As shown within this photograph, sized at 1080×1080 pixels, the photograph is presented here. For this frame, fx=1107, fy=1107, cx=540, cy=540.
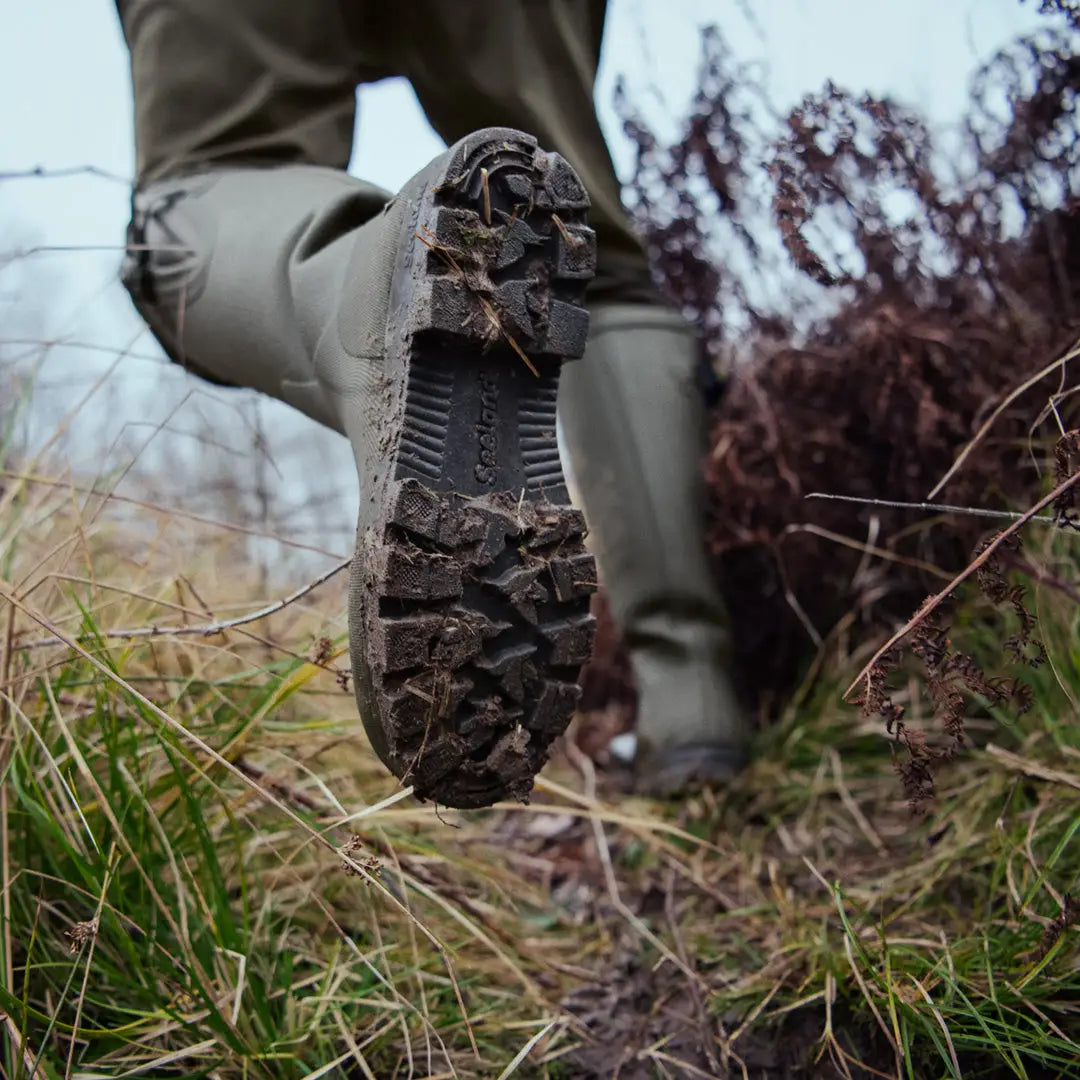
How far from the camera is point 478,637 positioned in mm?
1068

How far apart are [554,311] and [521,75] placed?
0.66 m

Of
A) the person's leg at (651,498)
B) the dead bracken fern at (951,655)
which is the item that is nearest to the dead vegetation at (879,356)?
the person's leg at (651,498)

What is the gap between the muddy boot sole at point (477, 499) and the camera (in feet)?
3.41

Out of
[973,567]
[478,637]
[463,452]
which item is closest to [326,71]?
[463,452]

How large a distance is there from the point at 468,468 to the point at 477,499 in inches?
1.3

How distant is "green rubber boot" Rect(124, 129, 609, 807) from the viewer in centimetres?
104

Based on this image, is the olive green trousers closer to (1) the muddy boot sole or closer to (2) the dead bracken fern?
(1) the muddy boot sole

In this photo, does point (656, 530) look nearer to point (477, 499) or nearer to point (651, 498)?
point (651, 498)

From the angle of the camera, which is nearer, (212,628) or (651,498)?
(212,628)

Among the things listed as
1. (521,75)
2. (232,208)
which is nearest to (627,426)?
(521,75)

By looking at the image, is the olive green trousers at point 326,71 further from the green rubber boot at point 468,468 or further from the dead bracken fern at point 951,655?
the dead bracken fern at point 951,655

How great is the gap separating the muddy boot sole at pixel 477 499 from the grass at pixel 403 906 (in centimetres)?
15

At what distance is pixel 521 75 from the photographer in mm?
1611

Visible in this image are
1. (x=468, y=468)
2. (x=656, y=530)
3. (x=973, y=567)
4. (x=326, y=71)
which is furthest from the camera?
(x=656, y=530)
